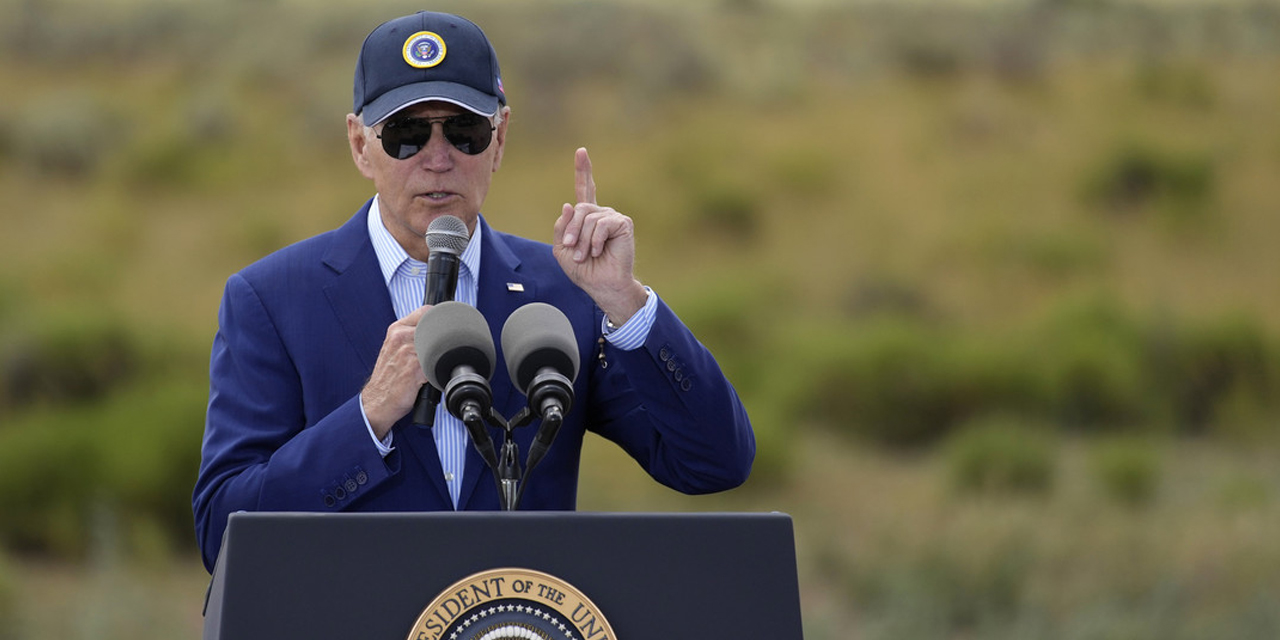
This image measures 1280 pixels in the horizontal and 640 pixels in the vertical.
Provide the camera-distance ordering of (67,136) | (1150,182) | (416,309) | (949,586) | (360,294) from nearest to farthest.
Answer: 1. (416,309)
2. (360,294)
3. (949,586)
4. (67,136)
5. (1150,182)

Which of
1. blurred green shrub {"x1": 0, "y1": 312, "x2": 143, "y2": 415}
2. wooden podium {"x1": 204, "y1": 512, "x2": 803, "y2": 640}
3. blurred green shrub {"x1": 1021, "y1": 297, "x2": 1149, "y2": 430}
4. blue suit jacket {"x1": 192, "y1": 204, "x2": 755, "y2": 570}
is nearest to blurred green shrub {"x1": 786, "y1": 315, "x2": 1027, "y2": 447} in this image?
blurred green shrub {"x1": 1021, "y1": 297, "x2": 1149, "y2": 430}

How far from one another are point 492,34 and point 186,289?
6555mm

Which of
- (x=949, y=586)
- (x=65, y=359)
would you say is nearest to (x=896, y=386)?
(x=949, y=586)

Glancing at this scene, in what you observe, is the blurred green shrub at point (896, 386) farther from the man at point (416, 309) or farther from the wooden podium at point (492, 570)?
the wooden podium at point (492, 570)

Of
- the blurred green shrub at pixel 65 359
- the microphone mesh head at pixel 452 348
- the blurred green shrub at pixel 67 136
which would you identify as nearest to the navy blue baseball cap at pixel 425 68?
the microphone mesh head at pixel 452 348

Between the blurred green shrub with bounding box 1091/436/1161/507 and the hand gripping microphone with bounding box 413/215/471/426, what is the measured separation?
933 centimetres

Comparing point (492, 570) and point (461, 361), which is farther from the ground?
point (461, 361)

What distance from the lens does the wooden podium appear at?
1.76 m

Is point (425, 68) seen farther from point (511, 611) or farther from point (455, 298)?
point (511, 611)

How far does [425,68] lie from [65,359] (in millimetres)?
9252

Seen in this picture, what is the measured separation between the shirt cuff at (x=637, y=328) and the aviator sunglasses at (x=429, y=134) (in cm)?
42

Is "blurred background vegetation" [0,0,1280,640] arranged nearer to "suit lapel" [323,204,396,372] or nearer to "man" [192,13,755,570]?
"man" [192,13,755,570]

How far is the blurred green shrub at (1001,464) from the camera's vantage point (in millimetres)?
10859

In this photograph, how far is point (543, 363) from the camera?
1.99 metres
